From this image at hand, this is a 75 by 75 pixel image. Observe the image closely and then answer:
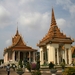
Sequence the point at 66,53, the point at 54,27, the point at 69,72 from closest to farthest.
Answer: the point at 69,72 → the point at 66,53 → the point at 54,27

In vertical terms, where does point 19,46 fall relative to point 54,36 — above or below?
above

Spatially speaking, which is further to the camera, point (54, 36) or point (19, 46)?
point (19, 46)

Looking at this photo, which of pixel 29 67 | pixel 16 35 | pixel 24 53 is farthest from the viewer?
pixel 16 35

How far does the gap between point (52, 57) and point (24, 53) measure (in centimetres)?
3277

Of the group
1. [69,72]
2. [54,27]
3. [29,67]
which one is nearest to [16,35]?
[54,27]

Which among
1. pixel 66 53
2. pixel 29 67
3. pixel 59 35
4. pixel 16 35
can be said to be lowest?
pixel 29 67

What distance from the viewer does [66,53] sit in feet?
111

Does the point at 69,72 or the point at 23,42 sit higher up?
the point at 23,42

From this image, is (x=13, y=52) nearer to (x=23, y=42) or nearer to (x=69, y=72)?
(x=23, y=42)

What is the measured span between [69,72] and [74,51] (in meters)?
39.7

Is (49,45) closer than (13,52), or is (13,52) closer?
(49,45)

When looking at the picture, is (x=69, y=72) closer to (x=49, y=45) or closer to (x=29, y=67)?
(x=29, y=67)

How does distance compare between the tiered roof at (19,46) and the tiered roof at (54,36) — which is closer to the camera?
the tiered roof at (54,36)

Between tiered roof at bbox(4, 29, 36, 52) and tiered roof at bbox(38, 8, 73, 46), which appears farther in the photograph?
tiered roof at bbox(4, 29, 36, 52)
